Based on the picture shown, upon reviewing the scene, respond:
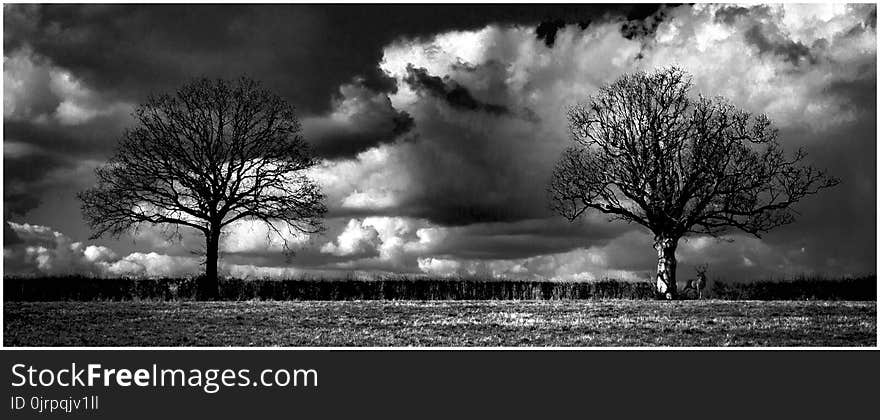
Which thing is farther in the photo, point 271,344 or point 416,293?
point 416,293

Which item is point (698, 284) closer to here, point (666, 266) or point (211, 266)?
point (666, 266)

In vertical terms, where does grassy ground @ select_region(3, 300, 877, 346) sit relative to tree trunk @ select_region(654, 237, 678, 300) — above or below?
below

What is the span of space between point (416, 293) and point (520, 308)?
12172 millimetres

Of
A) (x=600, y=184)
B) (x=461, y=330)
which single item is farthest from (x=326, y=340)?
(x=600, y=184)

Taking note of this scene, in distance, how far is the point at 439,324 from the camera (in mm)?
24453

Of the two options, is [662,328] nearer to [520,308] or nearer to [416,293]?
[520,308]

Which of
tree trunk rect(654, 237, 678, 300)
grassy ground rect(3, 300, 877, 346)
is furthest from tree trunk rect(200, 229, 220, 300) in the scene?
tree trunk rect(654, 237, 678, 300)

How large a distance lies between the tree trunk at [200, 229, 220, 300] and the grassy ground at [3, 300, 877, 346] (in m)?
8.53

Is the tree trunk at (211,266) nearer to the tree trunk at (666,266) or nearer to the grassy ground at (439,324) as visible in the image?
the grassy ground at (439,324)

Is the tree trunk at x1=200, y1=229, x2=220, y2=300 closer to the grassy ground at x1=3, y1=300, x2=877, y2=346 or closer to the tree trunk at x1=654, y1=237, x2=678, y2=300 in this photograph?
the grassy ground at x1=3, y1=300, x2=877, y2=346

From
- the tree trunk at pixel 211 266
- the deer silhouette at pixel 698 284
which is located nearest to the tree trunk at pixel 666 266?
the deer silhouette at pixel 698 284

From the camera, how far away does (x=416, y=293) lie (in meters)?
41.5

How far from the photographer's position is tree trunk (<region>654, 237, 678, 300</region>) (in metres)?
40.5

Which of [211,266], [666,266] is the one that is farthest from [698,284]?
[211,266]
